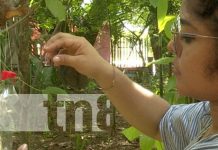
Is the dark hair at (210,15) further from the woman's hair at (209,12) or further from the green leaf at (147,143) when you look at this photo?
the green leaf at (147,143)

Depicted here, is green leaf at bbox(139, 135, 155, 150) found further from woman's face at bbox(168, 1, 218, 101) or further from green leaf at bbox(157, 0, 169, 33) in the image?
woman's face at bbox(168, 1, 218, 101)

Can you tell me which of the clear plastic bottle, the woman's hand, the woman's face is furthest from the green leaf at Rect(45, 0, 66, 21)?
the clear plastic bottle

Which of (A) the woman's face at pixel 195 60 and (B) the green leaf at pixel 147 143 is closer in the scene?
(A) the woman's face at pixel 195 60

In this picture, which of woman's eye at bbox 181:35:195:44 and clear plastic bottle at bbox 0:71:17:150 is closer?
woman's eye at bbox 181:35:195:44

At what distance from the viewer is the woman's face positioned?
0.69 meters

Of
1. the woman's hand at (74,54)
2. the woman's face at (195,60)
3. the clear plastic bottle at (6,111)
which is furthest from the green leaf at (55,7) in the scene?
the clear plastic bottle at (6,111)

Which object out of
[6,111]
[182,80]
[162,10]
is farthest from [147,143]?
[6,111]

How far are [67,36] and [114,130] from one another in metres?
3.04

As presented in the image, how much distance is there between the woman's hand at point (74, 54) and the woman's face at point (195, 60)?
9.0 inches

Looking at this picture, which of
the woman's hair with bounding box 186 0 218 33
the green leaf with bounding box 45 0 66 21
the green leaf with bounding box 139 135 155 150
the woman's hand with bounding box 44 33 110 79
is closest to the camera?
the woman's hair with bounding box 186 0 218 33

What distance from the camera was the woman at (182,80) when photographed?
0.69 m

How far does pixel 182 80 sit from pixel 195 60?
0.06 meters

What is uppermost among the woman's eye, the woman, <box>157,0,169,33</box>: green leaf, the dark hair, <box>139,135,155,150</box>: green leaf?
<box>157,0,169,33</box>: green leaf

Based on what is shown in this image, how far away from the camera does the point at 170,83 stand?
1291 mm
